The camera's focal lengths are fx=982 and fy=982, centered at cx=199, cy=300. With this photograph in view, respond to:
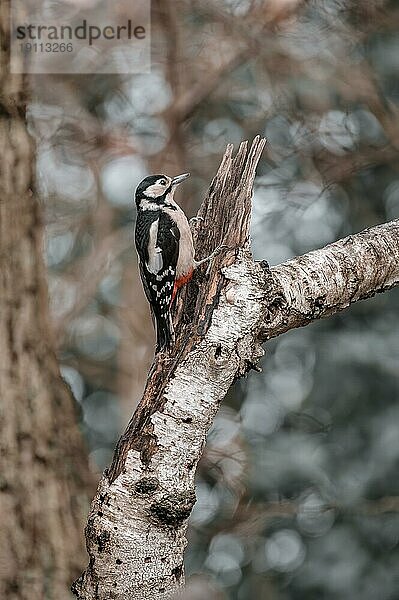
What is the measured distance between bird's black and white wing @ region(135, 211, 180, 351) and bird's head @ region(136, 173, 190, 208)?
31 millimetres

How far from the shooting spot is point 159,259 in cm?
163

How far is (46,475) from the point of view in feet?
7.31

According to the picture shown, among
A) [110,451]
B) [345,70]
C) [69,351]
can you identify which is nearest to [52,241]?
[69,351]

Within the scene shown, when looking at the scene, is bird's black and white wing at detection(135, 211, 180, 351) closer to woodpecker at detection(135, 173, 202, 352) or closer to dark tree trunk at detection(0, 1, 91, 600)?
woodpecker at detection(135, 173, 202, 352)

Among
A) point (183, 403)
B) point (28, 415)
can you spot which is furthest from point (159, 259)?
point (28, 415)

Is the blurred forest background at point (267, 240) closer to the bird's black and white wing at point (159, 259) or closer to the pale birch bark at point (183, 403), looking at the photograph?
the bird's black and white wing at point (159, 259)

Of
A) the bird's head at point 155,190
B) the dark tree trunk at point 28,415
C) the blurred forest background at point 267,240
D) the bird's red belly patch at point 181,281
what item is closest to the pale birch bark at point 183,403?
the bird's red belly patch at point 181,281

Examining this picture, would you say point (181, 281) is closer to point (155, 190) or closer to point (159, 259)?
point (159, 259)

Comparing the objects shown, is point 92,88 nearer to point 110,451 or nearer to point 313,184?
point 313,184

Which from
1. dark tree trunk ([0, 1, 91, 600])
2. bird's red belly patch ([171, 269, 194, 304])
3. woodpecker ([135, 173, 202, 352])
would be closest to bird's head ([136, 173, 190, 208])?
woodpecker ([135, 173, 202, 352])

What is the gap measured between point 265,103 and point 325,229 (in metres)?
0.48

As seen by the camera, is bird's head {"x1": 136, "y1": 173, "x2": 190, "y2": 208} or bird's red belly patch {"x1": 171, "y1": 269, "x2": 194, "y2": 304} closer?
bird's red belly patch {"x1": 171, "y1": 269, "x2": 194, "y2": 304}

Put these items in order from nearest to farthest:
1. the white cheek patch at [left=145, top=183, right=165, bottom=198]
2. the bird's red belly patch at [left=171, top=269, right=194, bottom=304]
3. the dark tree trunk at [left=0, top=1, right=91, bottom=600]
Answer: the bird's red belly patch at [left=171, top=269, right=194, bottom=304] < the white cheek patch at [left=145, top=183, right=165, bottom=198] < the dark tree trunk at [left=0, top=1, right=91, bottom=600]

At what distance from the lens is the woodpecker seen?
1484 mm
